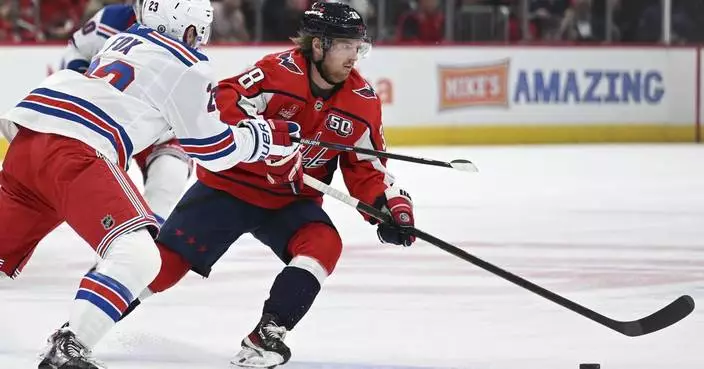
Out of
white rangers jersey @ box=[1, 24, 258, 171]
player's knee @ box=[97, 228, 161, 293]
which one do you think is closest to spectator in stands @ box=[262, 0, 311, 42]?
white rangers jersey @ box=[1, 24, 258, 171]

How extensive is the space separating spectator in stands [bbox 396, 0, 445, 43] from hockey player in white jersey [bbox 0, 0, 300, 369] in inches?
308

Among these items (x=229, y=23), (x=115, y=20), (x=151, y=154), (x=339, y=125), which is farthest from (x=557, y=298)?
(x=229, y=23)

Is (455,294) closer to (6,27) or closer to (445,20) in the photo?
(6,27)

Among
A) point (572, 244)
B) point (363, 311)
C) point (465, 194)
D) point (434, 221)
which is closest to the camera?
point (363, 311)

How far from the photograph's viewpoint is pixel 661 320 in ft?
11.9

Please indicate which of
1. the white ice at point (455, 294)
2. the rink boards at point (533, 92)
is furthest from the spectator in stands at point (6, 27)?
the white ice at point (455, 294)

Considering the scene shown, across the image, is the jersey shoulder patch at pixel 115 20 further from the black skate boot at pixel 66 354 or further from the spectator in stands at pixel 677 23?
the spectator in stands at pixel 677 23

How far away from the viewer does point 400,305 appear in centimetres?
445

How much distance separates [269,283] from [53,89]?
1.77 metres

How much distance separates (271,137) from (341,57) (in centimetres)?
36

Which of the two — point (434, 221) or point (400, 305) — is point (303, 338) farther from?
point (434, 221)

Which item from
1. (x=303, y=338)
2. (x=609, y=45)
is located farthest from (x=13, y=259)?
(x=609, y=45)

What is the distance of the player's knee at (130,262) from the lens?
3.10m

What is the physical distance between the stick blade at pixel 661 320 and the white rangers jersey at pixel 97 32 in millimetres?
2529
